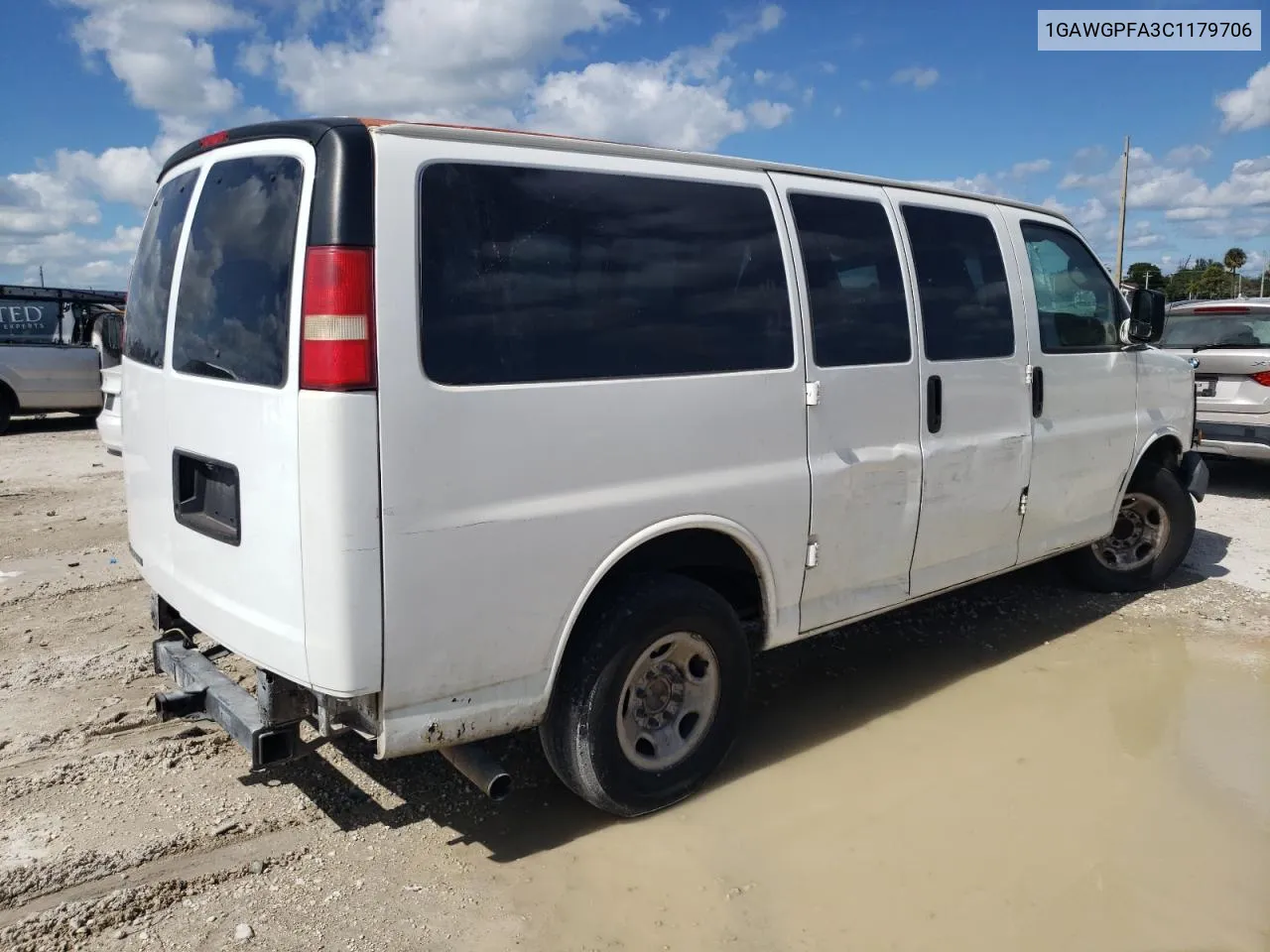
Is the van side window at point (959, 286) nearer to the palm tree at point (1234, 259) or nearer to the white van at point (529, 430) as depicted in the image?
the white van at point (529, 430)

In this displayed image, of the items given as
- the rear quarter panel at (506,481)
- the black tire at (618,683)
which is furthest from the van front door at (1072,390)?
the black tire at (618,683)

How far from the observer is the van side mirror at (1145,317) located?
18.1 ft

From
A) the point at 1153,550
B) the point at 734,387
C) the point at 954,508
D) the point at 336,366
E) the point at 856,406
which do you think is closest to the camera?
the point at 336,366

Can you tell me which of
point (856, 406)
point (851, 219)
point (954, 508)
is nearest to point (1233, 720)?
point (954, 508)

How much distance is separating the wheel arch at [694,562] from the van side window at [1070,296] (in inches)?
87.5

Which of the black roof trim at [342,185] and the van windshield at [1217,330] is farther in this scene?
the van windshield at [1217,330]

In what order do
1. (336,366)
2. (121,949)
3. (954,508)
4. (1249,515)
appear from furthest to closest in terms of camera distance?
(1249,515) → (954,508) → (121,949) → (336,366)

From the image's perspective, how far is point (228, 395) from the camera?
3.03 meters

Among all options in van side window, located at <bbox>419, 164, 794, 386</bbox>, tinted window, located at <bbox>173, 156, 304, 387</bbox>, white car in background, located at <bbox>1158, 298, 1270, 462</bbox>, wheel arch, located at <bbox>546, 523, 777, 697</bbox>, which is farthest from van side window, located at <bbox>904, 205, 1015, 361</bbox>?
white car in background, located at <bbox>1158, 298, 1270, 462</bbox>

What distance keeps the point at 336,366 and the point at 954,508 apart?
2.99m

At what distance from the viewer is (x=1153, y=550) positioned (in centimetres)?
643

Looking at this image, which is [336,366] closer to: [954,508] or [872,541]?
[872,541]

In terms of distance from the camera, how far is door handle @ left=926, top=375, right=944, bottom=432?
14.4ft

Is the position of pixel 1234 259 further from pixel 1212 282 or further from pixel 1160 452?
pixel 1160 452
